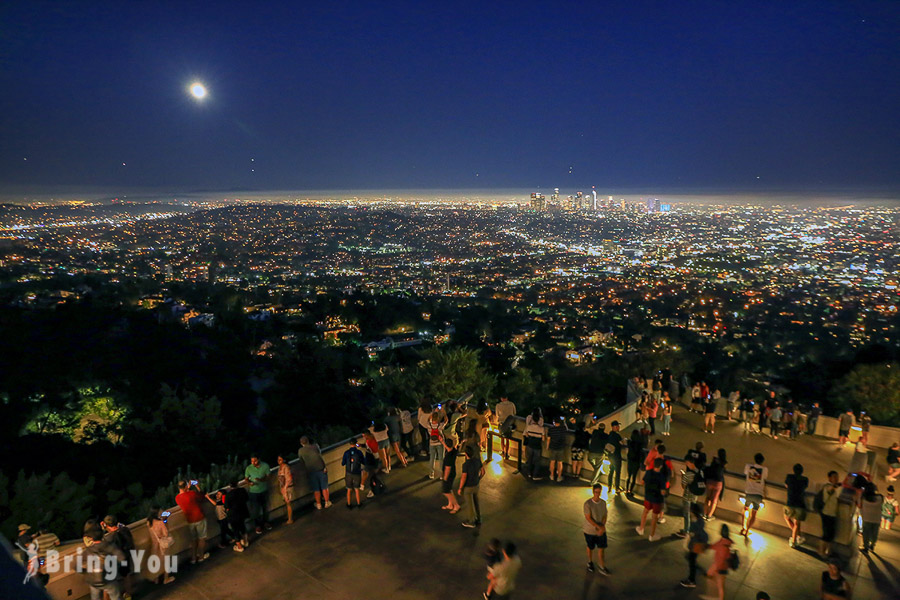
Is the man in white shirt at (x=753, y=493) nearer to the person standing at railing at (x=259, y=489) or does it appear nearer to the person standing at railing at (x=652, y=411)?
the person standing at railing at (x=652, y=411)

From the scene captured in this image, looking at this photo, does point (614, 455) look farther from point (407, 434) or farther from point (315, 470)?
point (315, 470)

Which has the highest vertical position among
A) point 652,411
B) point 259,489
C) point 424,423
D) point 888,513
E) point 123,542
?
point 123,542

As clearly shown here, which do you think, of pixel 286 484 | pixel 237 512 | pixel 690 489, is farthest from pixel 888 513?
pixel 237 512

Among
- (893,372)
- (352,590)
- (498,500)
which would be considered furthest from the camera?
(893,372)

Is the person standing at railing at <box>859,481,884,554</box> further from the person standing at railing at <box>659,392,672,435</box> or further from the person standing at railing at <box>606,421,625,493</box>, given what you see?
the person standing at railing at <box>659,392,672,435</box>

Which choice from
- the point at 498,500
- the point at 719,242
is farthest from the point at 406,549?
the point at 719,242

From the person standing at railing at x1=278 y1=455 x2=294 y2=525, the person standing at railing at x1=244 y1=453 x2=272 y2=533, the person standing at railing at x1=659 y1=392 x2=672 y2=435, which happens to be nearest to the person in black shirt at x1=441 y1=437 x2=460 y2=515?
the person standing at railing at x1=278 y1=455 x2=294 y2=525

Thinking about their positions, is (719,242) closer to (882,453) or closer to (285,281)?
(285,281)
